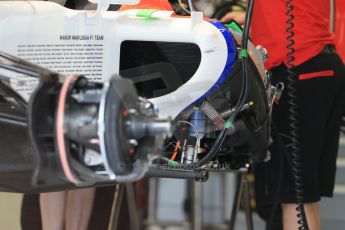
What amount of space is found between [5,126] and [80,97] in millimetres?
250

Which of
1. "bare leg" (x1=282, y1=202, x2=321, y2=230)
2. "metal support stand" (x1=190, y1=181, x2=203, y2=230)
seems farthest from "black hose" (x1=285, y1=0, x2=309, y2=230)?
"metal support stand" (x1=190, y1=181, x2=203, y2=230)

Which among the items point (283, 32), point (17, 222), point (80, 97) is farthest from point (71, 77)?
point (17, 222)

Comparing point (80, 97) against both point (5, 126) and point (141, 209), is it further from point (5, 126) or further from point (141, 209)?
point (141, 209)

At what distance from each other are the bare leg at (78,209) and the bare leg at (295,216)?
61 centimetres

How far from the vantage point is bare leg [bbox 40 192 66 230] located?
1.58 m

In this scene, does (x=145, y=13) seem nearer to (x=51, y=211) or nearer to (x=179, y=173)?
(x=179, y=173)

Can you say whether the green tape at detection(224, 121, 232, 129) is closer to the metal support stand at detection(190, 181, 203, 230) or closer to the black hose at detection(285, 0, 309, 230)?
the black hose at detection(285, 0, 309, 230)

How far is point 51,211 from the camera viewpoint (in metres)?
1.58

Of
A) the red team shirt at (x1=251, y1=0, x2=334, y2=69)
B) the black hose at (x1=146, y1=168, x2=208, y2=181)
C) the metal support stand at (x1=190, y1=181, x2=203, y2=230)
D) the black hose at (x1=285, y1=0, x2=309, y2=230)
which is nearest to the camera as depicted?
the black hose at (x1=146, y1=168, x2=208, y2=181)

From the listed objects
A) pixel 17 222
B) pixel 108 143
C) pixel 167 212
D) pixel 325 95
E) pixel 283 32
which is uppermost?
pixel 283 32

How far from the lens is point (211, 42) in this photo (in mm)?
964

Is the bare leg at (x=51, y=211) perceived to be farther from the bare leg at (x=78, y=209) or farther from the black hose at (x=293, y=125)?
the black hose at (x=293, y=125)

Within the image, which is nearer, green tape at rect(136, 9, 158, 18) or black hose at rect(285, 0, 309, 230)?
green tape at rect(136, 9, 158, 18)

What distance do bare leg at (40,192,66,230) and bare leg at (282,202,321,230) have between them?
2.13 feet
